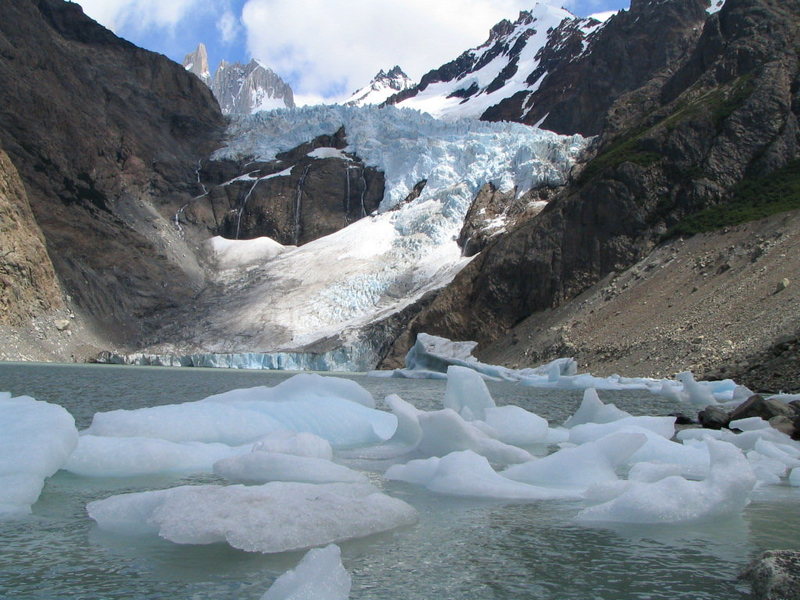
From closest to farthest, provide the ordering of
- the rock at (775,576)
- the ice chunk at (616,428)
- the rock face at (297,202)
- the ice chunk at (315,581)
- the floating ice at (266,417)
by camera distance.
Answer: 1. the ice chunk at (315,581)
2. the rock at (775,576)
3. the floating ice at (266,417)
4. the ice chunk at (616,428)
5. the rock face at (297,202)

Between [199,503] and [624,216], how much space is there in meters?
42.5

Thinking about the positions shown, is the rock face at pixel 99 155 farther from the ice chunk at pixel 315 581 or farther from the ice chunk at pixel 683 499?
the ice chunk at pixel 315 581

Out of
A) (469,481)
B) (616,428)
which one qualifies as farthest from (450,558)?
(616,428)

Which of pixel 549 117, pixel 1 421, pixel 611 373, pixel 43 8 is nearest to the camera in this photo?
pixel 1 421

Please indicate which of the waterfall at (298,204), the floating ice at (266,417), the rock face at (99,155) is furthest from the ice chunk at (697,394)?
the waterfall at (298,204)

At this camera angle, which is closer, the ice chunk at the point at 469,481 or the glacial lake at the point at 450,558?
the glacial lake at the point at 450,558

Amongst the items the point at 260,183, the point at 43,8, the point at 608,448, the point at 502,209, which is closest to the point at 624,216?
the point at 502,209

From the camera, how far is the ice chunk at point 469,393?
1134cm

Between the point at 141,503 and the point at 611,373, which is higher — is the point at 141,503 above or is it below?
below

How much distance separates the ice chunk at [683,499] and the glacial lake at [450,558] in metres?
0.12

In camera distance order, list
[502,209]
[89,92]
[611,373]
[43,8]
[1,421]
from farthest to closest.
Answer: [43,8] < [89,92] < [502,209] < [611,373] < [1,421]

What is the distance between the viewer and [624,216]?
4441 centimetres

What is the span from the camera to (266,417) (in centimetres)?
964

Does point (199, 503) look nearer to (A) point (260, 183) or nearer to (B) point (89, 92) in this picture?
(A) point (260, 183)
